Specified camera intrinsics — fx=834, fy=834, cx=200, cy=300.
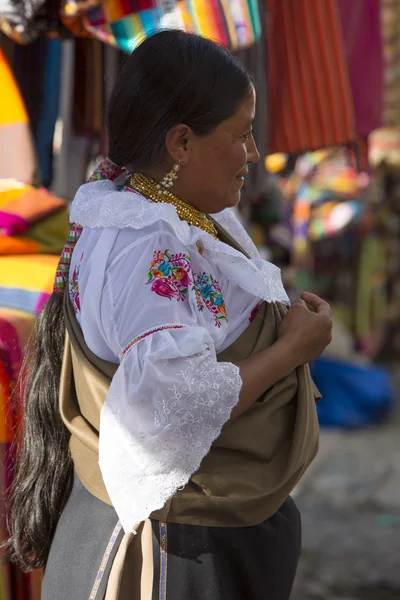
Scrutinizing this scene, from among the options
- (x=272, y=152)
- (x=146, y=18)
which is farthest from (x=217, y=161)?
(x=272, y=152)

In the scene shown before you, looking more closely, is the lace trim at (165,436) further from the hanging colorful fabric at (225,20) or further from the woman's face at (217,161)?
the hanging colorful fabric at (225,20)

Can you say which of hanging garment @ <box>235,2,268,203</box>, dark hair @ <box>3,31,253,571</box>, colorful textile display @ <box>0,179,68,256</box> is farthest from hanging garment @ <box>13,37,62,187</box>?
dark hair @ <box>3,31,253,571</box>

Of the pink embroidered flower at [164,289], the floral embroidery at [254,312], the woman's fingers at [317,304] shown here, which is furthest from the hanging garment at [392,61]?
the pink embroidered flower at [164,289]

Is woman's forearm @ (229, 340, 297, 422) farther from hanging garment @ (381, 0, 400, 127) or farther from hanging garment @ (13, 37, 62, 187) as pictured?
hanging garment @ (381, 0, 400, 127)

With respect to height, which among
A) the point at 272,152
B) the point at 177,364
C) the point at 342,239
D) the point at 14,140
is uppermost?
the point at 177,364

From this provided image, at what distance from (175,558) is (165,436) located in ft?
0.85

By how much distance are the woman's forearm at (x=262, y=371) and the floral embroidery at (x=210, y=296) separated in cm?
9

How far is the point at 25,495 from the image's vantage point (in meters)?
1.68

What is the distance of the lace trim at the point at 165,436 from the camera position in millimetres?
1329

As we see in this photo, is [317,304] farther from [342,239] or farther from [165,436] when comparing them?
[342,239]

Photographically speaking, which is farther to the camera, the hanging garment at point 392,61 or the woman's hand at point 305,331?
the hanging garment at point 392,61

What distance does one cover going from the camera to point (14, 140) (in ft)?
8.39

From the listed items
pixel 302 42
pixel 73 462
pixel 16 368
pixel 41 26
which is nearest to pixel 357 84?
pixel 302 42

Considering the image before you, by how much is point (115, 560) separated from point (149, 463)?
24cm
